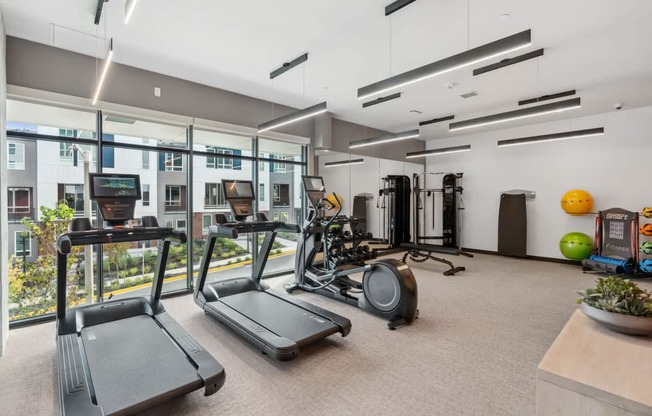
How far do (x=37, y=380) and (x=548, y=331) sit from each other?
5076mm

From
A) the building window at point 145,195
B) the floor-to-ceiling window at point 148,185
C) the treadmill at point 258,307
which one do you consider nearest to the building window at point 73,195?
the floor-to-ceiling window at point 148,185

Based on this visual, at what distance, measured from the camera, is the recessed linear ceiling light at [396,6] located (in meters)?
2.98

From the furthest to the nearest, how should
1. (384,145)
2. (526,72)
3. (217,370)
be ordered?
(384,145), (526,72), (217,370)

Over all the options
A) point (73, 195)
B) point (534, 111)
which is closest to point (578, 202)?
point (534, 111)

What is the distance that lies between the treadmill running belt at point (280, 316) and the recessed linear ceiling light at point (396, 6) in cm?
326

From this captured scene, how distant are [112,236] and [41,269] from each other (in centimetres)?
187

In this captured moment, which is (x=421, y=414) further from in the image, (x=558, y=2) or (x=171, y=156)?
(x=171, y=156)

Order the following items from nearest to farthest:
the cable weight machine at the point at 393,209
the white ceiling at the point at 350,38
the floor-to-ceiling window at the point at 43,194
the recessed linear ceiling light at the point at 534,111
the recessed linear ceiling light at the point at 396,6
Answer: the recessed linear ceiling light at the point at 396,6 → the white ceiling at the point at 350,38 → the floor-to-ceiling window at the point at 43,194 → the recessed linear ceiling light at the point at 534,111 → the cable weight machine at the point at 393,209

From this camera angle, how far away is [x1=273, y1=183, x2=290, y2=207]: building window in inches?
254

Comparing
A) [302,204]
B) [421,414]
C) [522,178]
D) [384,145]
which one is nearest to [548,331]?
[421,414]

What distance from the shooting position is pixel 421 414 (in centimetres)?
220

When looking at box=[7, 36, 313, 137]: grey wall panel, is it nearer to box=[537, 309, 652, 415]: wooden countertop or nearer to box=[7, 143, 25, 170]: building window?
box=[7, 143, 25, 170]: building window

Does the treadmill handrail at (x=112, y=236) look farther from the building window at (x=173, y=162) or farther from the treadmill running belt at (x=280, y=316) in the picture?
the building window at (x=173, y=162)

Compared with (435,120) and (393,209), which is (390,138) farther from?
(393,209)
